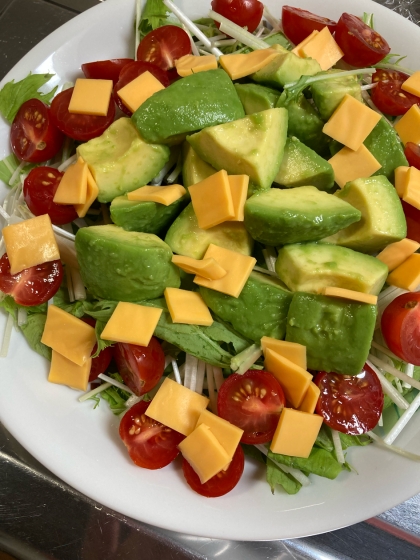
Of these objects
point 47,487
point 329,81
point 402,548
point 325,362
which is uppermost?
point 329,81

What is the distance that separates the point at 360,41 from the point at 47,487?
1954 mm

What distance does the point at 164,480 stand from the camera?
1381mm

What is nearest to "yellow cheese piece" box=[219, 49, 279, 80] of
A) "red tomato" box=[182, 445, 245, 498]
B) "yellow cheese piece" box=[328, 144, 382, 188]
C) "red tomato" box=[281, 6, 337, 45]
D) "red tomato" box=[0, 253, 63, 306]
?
"red tomato" box=[281, 6, 337, 45]

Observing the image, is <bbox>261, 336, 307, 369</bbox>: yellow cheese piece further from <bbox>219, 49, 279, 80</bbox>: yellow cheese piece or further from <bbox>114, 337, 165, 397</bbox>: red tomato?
<bbox>219, 49, 279, 80</bbox>: yellow cheese piece

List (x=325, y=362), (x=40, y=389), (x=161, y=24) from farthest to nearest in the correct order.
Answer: (x=161, y=24) → (x=40, y=389) → (x=325, y=362)

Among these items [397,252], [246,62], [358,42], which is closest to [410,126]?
[358,42]

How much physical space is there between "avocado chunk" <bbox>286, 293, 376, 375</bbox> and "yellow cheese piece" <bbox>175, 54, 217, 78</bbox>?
793mm

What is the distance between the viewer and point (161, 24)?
1.75m

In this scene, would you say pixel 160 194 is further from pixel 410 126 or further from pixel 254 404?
pixel 410 126

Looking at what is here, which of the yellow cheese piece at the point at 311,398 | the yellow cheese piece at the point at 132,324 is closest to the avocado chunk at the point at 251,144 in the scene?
the yellow cheese piece at the point at 132,324

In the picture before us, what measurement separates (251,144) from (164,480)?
3.32 ft

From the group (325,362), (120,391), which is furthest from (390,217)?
(120,391)

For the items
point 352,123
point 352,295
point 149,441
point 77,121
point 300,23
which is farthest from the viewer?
point 300,23

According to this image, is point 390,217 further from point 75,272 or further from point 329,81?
point 75,272
